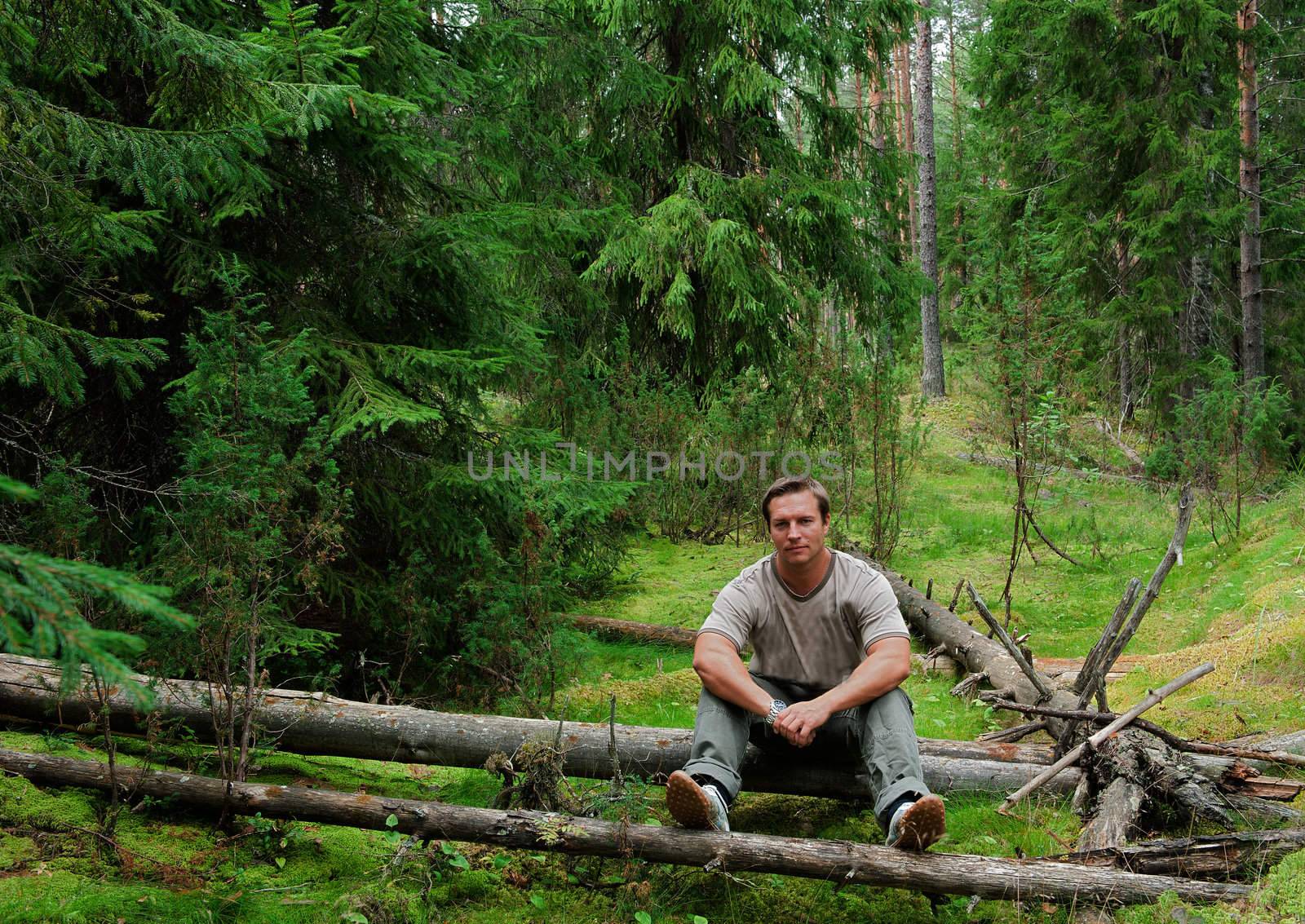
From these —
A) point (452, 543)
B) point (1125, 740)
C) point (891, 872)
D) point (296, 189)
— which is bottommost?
point (891, 872)

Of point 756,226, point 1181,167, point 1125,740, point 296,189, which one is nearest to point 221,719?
point 296,189

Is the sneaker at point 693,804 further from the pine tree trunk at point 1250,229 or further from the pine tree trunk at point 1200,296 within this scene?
the pine tree trunk at point 1250,229

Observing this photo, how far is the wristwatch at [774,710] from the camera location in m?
3.59

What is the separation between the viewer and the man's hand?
3.45 metres

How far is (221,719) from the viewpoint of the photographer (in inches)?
153

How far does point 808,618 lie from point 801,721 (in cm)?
52

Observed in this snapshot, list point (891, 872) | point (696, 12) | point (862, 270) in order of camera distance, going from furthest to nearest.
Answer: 1. point (862, 270)
2. point (696, 12)
3. point (891, 872)

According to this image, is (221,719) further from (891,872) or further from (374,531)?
(891,872)

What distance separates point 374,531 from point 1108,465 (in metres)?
12.1

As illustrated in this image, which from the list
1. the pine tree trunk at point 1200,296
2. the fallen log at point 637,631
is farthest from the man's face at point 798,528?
the pine tree trunk at point 1200,296

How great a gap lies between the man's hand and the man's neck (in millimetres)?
533

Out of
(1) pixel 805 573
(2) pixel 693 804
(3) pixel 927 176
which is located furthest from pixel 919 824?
(3) pixel 927 176

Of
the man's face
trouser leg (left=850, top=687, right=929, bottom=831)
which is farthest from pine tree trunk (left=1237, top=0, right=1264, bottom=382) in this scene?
trouser leg (left=850, top=687, right=929, bottom=831)

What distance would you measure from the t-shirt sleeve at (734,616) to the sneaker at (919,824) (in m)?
0.93
